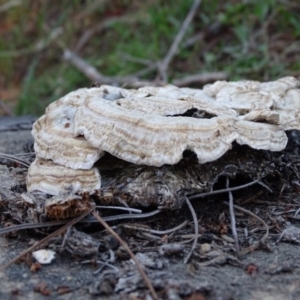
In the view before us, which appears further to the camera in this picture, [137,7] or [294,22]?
[137,7]

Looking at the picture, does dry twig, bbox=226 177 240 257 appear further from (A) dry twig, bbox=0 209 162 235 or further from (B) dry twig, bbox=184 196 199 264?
(A) dry twig, bbox=0 209 162 235

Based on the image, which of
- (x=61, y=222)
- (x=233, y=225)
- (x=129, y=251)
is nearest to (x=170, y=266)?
(x=129, y=251)

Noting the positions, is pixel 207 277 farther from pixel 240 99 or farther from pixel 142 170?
pixel 240 99

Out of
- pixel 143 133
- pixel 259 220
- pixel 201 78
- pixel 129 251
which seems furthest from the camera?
pixel 201 78

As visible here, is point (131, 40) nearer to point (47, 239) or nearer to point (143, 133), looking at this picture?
point (143, 133)

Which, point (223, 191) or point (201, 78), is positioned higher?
point (223, 191)

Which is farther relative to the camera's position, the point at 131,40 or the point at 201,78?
the point at 131,40

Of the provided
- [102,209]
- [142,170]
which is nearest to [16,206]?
[102,209]

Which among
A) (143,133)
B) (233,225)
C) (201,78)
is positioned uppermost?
(143,133)
